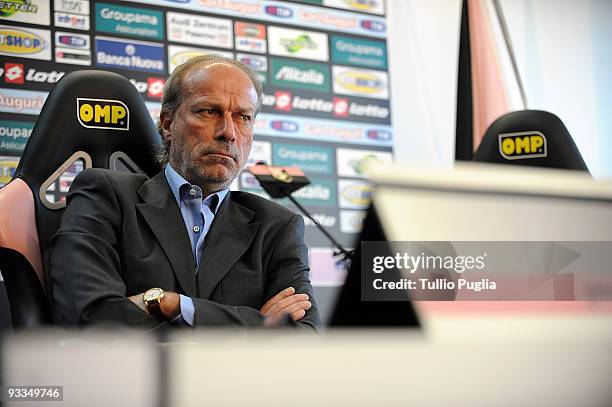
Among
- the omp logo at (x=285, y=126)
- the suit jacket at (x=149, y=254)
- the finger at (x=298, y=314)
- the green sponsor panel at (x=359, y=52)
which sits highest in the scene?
the green sponsor panel at (x=359, y=52)

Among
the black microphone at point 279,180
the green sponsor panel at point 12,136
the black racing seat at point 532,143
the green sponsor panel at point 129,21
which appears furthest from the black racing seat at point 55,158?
the green sponsor panel at point 129,21

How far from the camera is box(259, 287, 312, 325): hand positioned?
1.50m

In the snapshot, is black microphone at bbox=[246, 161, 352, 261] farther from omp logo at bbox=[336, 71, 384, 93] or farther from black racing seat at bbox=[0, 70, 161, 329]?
omp logo at bbox=[336, 71, 384, 93]

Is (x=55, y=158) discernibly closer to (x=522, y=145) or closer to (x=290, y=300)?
(x=290, y=300)

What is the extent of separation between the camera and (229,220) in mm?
1729

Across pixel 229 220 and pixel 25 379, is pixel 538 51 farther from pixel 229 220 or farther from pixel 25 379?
pixel 25 379

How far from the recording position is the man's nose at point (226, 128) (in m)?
1.77

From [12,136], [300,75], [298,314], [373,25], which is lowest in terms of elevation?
[298,314]

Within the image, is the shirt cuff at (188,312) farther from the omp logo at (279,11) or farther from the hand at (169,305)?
the omp logo at (279,11)

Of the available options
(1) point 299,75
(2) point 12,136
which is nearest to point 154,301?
(2) point 12,136

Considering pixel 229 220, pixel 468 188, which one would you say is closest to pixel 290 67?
pixel 229 220

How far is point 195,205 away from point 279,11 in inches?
125

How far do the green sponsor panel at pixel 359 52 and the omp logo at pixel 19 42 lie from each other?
179 cm

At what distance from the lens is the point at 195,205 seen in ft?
5.75
